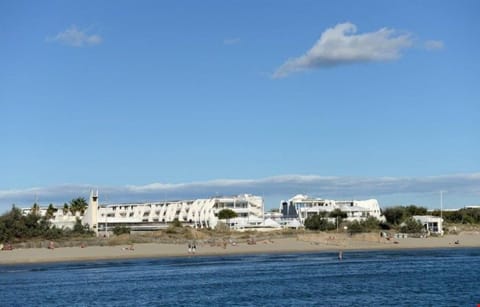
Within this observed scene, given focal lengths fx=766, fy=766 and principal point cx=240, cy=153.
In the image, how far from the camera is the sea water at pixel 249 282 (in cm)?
4638

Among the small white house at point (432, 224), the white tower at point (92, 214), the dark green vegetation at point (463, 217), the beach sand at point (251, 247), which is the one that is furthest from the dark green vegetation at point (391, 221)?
the white tower at point (92, 214)

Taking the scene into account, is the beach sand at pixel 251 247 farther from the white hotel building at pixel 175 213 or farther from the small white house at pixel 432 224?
the white hotel building at pixel 175 213

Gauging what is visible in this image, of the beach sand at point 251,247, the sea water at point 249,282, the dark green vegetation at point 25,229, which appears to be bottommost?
the sea water at point 249,282

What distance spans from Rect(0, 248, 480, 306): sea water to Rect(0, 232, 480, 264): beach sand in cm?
690

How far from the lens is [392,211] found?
155 meters

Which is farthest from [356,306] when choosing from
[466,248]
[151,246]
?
[466,248]

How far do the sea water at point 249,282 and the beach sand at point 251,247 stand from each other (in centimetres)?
690

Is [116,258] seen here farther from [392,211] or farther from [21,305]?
[392,211]

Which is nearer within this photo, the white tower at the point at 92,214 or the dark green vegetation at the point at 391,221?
the white tower at the point at 92,214

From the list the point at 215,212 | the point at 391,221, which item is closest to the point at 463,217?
the point at 391,221

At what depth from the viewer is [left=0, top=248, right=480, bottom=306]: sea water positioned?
46.4m

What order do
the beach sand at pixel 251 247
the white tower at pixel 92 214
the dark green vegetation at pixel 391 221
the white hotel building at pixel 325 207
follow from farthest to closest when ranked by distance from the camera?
the white hotel building at pixel 325 207, the dark green vegetation at pixel 391 221, the white tower at pixel 92 214, the beach sand at pixel 251 247

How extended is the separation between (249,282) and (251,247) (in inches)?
1885

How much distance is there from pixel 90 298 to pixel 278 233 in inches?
3020
